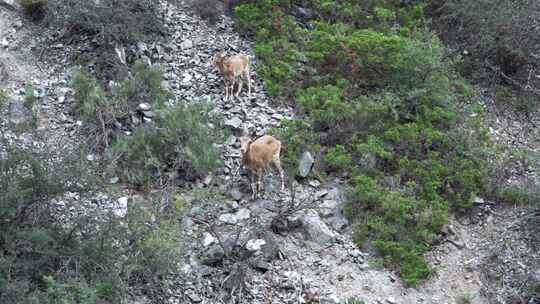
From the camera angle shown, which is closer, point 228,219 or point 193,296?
point 193,296

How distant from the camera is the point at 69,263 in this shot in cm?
902

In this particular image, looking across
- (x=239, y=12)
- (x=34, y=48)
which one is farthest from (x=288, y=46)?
(x=34, y=48)

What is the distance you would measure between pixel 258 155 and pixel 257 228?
1.21 metres

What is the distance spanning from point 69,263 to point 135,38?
528 centimetres

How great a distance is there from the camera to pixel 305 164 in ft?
38.4

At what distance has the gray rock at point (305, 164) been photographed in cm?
1159

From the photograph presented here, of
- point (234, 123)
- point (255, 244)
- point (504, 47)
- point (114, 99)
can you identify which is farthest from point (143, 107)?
point (504, 47)

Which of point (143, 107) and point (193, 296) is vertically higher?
point (143, 107)

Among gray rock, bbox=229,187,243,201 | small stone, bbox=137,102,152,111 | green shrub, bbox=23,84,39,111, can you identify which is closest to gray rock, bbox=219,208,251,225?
gray rock, bbox=229,187,243,201

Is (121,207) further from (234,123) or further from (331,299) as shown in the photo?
(331,299)

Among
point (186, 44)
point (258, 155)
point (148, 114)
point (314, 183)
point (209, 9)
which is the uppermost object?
point (209, 9)

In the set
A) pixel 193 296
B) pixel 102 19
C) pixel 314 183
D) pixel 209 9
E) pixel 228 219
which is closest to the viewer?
pixel 193 296

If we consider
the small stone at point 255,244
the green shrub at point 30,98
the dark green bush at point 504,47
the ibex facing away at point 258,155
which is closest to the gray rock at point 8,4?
the green shrub at point 30,98

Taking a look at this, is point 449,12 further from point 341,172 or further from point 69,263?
point 69,263
